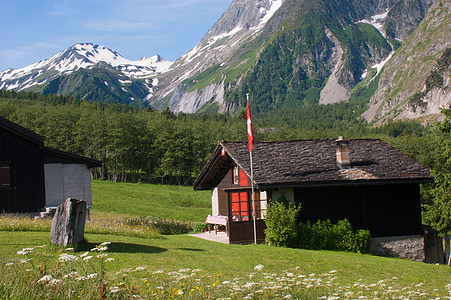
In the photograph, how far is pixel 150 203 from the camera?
4850cm

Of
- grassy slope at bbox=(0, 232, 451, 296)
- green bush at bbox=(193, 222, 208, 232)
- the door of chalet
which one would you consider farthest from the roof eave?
green bush at bbox=(193, 222, 208, 232)

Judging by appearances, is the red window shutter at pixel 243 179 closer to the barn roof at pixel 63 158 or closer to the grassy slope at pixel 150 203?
the barn roof at pixel 63 158

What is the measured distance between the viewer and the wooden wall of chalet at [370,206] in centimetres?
2219

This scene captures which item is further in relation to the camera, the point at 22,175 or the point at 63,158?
the point at 63,158

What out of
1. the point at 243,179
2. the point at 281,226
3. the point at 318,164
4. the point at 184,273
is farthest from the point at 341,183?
the point at 184,273

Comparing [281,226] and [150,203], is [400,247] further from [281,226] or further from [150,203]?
[150,203]

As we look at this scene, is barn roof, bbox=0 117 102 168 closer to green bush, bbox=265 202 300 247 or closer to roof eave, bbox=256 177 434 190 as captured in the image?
roof eave, bbox=256 177 434 190

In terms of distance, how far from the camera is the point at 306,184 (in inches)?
837

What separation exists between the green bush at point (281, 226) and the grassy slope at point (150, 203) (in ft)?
62.3

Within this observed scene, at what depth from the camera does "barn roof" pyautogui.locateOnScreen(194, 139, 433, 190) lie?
21.6 meters

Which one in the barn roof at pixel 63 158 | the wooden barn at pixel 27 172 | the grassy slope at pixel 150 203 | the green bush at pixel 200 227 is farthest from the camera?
the grassy slope at pixel 150 203

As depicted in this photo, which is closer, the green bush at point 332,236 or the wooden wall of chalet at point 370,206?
the green bush at point 332,236

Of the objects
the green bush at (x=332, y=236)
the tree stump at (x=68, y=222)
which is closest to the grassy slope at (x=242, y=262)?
the tree stump at (x=68, y=222)

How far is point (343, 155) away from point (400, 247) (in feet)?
18.5
